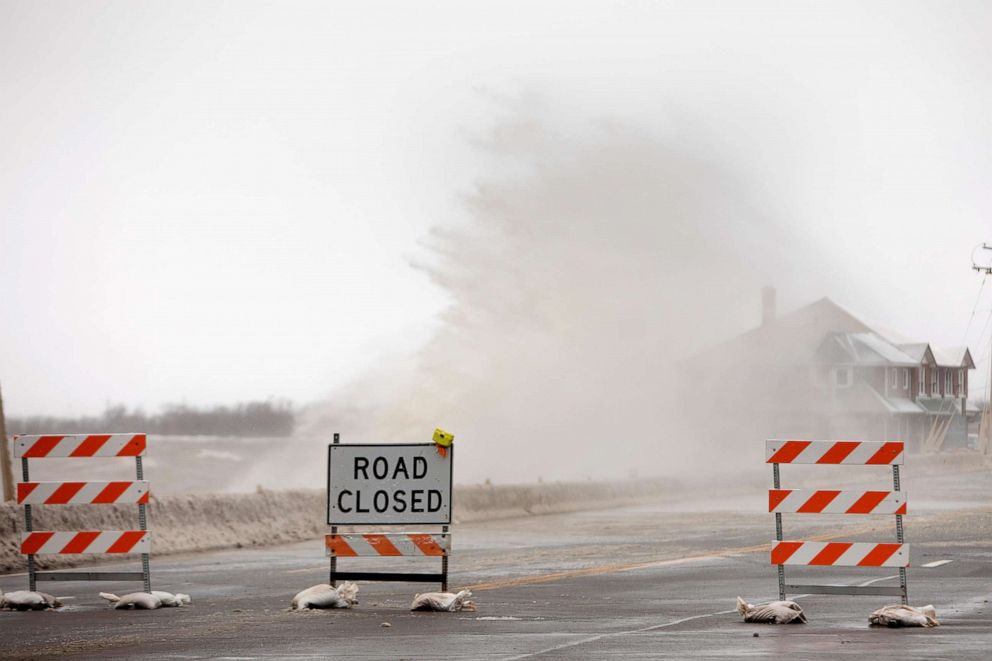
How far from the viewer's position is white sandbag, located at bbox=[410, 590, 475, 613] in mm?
13422

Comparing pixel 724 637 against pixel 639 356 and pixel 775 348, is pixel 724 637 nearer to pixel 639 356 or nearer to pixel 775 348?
pixel 639 356

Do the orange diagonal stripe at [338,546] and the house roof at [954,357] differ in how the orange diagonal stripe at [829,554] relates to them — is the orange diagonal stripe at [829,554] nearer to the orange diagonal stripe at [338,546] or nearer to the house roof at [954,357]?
the orange diagonal stripe at [338,546]

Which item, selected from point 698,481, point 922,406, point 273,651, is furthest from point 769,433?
point 273,651

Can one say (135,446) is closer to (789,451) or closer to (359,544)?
(359,544)

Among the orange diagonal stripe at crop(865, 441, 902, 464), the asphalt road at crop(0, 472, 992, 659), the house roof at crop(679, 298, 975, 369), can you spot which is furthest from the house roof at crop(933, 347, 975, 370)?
the orange diagonal stripe at crop(865, 441, 902, 464)

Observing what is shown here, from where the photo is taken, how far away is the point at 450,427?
67.4m

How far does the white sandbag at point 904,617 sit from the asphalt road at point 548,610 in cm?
19

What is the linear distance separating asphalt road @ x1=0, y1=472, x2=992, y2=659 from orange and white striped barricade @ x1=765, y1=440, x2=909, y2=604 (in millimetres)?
470

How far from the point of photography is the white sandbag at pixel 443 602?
13422mm

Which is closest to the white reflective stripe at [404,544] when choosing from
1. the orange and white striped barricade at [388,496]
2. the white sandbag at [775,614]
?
the orange and white striped barricade at [388,496]

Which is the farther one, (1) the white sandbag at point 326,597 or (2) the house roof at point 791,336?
(2) the house roof at point 791,336

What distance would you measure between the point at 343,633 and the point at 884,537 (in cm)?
1337

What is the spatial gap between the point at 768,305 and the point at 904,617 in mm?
89969

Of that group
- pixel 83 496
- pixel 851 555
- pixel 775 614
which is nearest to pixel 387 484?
pixel 83 496
